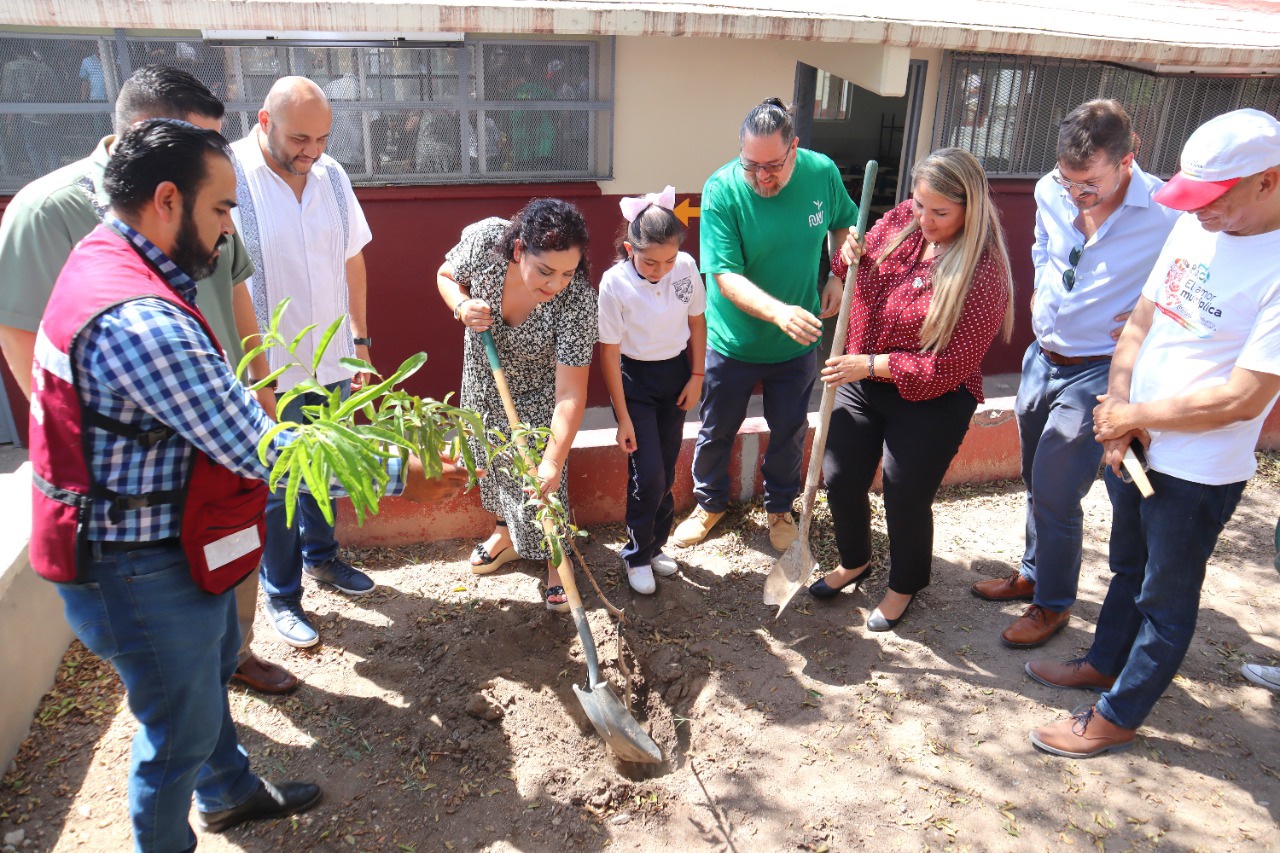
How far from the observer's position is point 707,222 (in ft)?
11.8

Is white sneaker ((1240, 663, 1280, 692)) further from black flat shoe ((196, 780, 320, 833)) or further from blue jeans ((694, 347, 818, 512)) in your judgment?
black flat shoe ((196, 780, 320, 833))

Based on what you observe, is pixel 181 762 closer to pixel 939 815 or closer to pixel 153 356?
pixel 153 356

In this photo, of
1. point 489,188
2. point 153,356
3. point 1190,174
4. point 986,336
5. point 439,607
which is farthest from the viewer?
point 489,188

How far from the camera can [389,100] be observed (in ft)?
17.4

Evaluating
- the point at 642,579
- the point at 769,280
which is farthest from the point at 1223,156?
the point at 642,579

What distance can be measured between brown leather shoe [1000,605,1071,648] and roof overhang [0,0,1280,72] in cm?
326

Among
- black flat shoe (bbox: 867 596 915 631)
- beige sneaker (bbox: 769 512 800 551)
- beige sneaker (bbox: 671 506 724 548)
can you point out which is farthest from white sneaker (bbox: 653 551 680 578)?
black flat shoe (bbox: 867 596 915 631)

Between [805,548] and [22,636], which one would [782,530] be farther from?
[22,636]

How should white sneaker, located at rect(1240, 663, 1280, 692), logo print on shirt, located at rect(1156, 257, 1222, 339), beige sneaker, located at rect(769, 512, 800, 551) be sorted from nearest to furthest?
1. logo print on shirt, located at rect(1156, 257, 1222, 339)
2. white sneaker, located at rect(1240, 663, 1280, 692)
3. beige sneaker, located at rect(769, 512, 800, 551)

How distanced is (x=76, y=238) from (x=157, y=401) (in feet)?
3.19

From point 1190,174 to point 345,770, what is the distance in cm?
296

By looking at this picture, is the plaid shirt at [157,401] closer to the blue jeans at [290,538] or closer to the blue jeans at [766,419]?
the blue jeans at [290,538]

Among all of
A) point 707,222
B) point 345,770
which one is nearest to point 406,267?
point 707,222

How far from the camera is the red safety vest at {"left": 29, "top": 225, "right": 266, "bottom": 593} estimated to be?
174 cm
